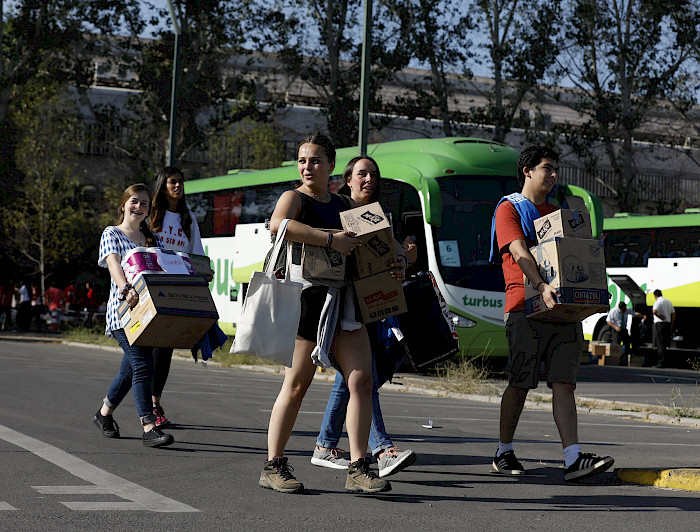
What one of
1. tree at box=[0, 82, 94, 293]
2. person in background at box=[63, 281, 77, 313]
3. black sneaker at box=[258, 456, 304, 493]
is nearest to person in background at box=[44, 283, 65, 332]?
person in background at box=[63, 281, 77, 313]

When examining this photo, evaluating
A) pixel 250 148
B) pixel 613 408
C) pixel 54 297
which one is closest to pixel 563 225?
pixel 613 408

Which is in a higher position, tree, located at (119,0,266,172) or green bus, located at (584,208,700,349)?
tree, located at (119,0,266,172)

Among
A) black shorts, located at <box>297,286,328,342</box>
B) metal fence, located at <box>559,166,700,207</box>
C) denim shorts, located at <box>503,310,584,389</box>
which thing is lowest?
denim shorts, located at <box>503,310,584,389</box>

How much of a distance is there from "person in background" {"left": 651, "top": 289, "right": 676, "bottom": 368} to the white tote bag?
793 inches

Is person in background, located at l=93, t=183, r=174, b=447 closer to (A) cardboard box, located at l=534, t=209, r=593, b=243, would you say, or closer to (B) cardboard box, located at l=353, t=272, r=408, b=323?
(B) cardboard box, located at l=353, t=272, r=408, b=323

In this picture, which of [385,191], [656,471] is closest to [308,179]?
[656,471]

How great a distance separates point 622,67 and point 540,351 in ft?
99.1

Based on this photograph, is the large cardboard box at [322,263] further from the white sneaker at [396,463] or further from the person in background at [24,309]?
the person in background at [24,309]

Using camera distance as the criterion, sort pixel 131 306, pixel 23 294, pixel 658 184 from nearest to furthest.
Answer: pixel 131 306 < pixel 23 294 < pixel 658 184

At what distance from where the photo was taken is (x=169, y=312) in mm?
7547

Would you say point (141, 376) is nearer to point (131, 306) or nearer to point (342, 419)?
point (131, 306)

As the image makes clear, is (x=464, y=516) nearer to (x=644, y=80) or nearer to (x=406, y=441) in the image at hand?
(x=406, y=441)

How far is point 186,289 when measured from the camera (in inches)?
305

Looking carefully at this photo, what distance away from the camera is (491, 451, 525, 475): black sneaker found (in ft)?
23.2
